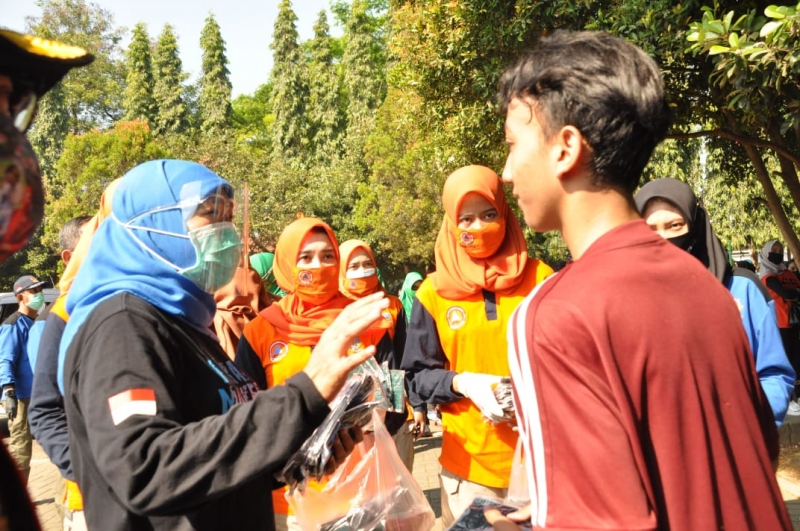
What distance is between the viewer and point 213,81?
5047 cm

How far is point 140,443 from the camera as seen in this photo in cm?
168

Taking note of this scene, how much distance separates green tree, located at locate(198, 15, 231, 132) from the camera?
49.7m

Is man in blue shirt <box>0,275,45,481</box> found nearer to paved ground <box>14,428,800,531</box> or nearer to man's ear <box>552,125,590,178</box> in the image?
paved ground <box>14,428,800,531</box>

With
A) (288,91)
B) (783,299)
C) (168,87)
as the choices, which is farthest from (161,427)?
(168,87)

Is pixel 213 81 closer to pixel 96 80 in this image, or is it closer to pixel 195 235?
pixel 96 80

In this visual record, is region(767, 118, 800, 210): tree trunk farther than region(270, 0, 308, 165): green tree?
No

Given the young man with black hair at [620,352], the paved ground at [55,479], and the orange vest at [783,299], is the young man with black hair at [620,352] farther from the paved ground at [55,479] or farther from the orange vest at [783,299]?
the orange vest at [783,299]

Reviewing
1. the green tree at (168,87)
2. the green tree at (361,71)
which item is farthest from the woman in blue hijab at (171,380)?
the green tree at (168,87)

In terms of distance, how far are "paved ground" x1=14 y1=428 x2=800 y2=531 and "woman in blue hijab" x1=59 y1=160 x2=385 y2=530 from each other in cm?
400

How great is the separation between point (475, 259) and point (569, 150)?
2345 millimetres

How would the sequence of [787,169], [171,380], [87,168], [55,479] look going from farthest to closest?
[87,168] → [787,169] → [55,479] → [171,380]

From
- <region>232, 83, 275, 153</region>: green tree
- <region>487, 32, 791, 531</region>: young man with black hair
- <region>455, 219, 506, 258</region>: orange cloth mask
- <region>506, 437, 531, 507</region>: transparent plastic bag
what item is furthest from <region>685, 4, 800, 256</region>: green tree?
<region>232, 83, 275, 153</region>: green tree

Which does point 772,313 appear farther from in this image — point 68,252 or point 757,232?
point 757,232

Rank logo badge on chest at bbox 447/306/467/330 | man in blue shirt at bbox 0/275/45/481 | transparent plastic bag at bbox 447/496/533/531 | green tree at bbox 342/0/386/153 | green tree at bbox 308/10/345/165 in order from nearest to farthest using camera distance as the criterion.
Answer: transparent plastic bag at bbox 447/496/533/531
logo badge on chest at bbox 447/306/467/330
man in blue shirt at bbox 0/275/45/481
green tree at bbox 342/0/386/153
green tree at bbox 308/10/345/165
